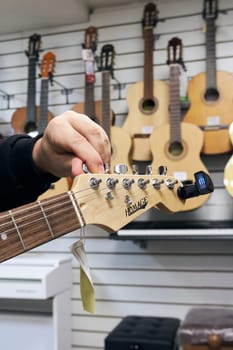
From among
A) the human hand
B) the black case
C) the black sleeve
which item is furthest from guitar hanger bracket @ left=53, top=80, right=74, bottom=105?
the human hand

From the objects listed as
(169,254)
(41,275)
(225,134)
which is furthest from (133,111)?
(41,275)

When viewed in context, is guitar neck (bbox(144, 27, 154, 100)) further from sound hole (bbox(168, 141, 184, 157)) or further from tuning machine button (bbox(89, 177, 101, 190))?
tuning machine button (bbox(89, 177, 101, 190))

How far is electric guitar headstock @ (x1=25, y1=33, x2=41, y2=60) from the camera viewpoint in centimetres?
270

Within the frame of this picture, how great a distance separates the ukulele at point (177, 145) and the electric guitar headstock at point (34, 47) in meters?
0.88

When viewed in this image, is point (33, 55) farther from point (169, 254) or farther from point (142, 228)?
point (169, 254)

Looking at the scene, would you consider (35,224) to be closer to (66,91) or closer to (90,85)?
(90,85)

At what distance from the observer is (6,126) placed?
288 cm

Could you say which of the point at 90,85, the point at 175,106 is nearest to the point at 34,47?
the point at 90,85

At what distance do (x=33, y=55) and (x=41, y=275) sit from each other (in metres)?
1.34

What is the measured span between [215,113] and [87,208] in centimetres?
168

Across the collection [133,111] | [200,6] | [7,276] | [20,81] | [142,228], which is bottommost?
[7,276]

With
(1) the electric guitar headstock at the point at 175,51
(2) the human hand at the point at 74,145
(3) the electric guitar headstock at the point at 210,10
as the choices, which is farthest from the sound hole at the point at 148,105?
(2) the human hand at the point at 74,145

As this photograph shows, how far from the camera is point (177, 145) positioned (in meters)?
2.30

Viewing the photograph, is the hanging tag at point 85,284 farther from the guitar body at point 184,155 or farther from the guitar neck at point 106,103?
the guitar neck at point 106,103
